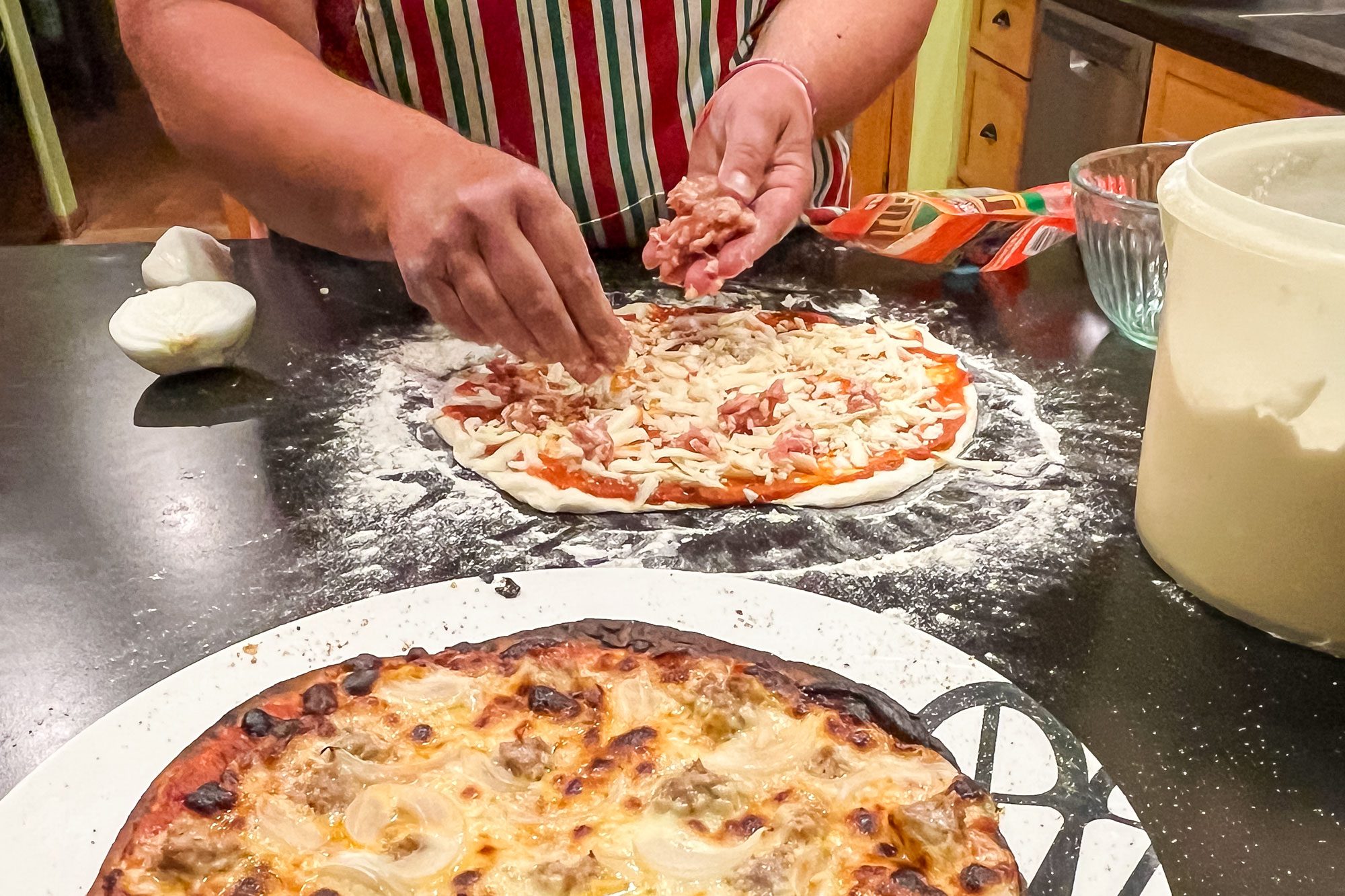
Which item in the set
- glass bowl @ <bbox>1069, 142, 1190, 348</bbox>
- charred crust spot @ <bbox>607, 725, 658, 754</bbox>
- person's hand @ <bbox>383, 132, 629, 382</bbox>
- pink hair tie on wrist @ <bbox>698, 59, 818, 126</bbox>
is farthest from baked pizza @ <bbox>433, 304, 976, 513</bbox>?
charred crust spot @ <bbox>607, 725, 658, 754</bbox>

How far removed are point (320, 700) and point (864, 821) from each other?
0.47 m

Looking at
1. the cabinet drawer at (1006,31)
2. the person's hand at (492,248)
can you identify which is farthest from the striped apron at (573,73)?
the cabinet drawer at (1006,31)

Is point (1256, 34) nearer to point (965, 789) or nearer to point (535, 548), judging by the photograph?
point (535, 548)

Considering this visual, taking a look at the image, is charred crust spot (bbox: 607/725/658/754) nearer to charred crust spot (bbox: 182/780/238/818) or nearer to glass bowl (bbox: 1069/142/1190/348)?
charred crust spot (bbox: 182/780/238/818)

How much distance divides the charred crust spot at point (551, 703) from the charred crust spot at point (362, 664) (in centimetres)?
15

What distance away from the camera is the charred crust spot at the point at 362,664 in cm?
98

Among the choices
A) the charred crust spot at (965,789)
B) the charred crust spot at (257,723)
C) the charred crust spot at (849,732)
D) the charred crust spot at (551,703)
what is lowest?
the charred crust spot at (849,732)

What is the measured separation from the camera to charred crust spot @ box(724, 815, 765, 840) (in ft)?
2.76

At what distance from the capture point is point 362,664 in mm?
985

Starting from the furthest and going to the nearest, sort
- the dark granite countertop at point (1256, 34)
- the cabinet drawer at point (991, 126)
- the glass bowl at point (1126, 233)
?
the cabinet drawer at point (991, 126) → the dark granite countertop at point (1256, 34) → the glass bowl at point (1126, 233)

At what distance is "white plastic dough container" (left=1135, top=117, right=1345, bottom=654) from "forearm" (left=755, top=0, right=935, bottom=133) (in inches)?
38.9

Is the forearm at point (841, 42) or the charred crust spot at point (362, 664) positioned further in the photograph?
the forearm at point (841, 42)

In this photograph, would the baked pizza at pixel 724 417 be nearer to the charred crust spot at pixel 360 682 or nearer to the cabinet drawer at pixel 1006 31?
the charred crust spot at pixel 360 682

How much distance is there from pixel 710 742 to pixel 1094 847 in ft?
1.02
